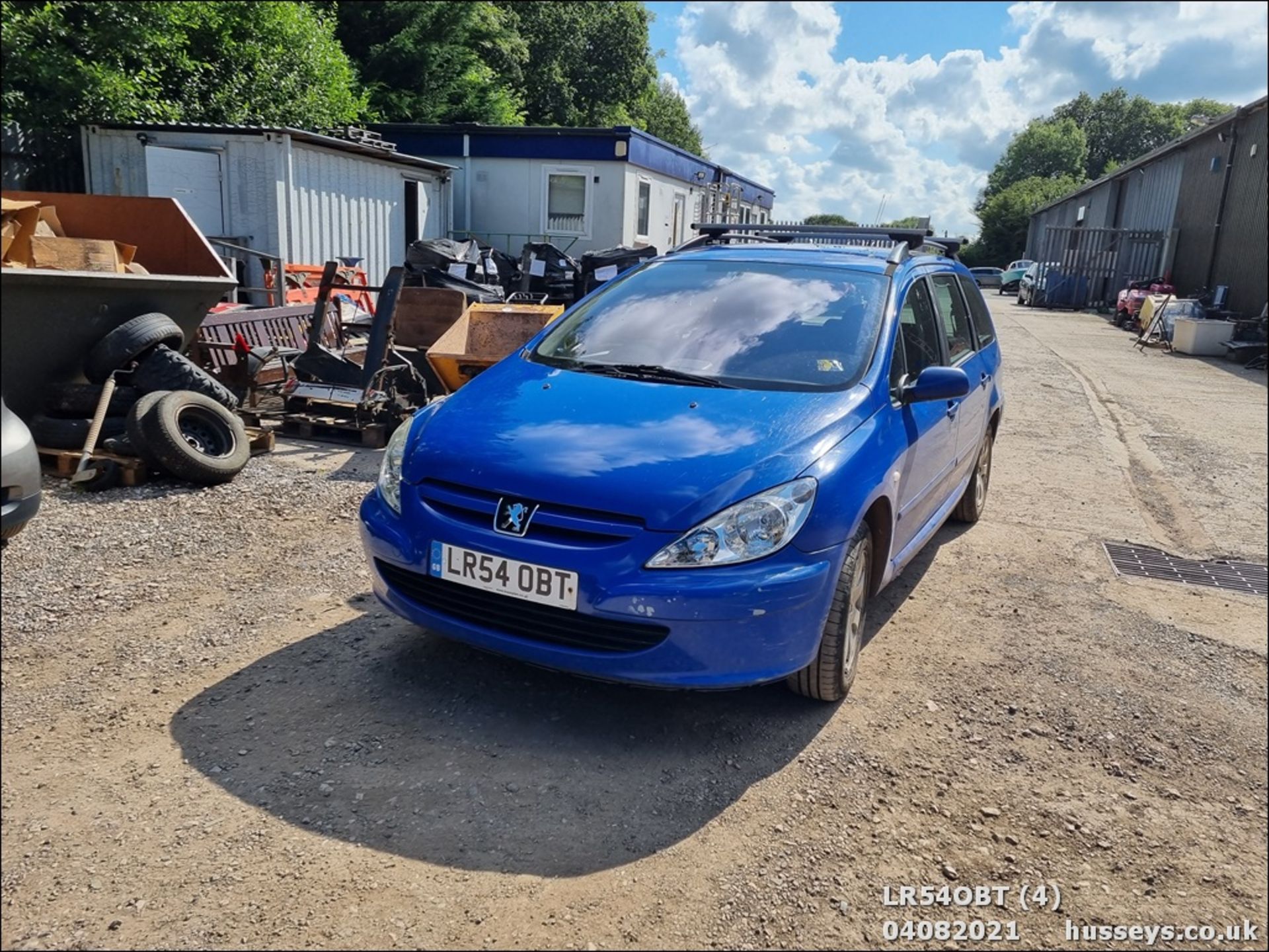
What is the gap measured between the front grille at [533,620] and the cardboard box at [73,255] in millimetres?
5020

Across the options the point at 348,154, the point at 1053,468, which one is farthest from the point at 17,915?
the point at 348,154

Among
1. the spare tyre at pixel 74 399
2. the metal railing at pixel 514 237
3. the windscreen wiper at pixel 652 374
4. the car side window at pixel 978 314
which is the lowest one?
the spare tyre at pixel 74 399

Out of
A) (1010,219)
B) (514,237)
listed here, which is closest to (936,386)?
(514,237)

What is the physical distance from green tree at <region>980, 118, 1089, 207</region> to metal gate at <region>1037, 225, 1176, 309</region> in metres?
41.6

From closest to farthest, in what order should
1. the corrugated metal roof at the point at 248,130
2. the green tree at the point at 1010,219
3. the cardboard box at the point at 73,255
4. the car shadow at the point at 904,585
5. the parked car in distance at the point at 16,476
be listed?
the parked car in distance at the point at 16,476 < the car shadow at the point at 904,585 < the cardboard box at the point at 73,255 < the corrugated metal roof at the point at 248,130 < the green tree at the point at 1010,219

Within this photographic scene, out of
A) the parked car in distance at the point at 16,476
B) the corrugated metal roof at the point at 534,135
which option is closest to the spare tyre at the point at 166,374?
the parked car in distance at the point at 16,476

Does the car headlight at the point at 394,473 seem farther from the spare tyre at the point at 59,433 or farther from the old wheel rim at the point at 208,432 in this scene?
the spare tyre at the point at 59,433

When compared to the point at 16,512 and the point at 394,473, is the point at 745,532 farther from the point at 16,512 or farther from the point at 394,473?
the point at 16,512

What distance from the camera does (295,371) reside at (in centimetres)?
787

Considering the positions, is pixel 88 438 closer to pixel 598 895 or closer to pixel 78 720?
pixel 78 720

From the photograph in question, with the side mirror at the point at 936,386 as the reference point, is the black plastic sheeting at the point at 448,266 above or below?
above

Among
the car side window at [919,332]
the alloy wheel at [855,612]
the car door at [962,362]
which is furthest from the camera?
the car door at [962,362]

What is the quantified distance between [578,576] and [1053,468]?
6.08 m

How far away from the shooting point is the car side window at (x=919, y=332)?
4117mm
